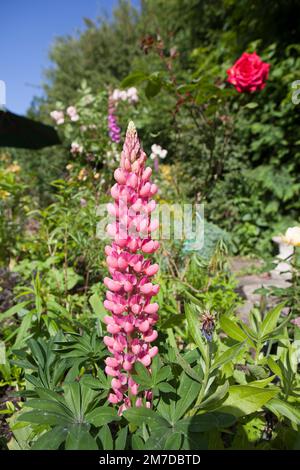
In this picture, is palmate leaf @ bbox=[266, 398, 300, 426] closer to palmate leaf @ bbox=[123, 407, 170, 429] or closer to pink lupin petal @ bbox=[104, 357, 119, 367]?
palmate leaf @ bbox=[123, 407, 170, 429]

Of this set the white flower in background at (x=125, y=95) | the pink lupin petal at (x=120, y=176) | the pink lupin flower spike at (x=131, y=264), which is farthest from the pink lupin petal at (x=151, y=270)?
the white flower in background at (x=125, y=95)

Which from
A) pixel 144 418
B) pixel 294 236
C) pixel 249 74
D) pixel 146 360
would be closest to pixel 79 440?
pixel 144 418

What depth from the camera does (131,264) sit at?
0.88 m

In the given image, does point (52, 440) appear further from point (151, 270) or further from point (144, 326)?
point (151, 270)

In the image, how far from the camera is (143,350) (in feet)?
3.13

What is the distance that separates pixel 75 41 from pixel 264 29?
62.9 feet

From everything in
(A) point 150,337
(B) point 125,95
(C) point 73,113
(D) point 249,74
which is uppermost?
(B) point 125,95

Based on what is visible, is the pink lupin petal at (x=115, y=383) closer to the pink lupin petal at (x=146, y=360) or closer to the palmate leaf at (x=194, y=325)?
the pink lupin petal at (x=146, y=360)

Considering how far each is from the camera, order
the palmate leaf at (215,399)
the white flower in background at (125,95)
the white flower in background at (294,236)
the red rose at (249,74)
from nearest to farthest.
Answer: the palmate leaf at (215,399), the white flower in background at (294,236), the red rose at (249,74), the white flower in background at (125,95)

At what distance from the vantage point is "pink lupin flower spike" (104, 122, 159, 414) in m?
0.88

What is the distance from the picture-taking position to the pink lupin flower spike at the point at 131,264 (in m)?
0.88

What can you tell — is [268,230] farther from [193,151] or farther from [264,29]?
[264,29]

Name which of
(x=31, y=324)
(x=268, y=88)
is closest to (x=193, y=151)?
(x=268, y=88)
